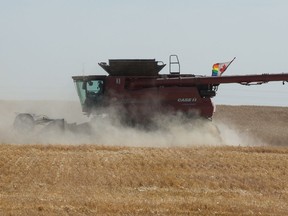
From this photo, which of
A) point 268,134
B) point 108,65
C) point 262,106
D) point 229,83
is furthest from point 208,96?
point 262,106

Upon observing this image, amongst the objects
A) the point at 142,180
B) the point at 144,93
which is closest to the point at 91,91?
the point at 144,93

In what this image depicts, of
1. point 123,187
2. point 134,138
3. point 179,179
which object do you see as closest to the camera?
point 123,187

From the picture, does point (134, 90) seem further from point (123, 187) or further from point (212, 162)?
point (123, 187)

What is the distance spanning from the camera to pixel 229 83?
23438 mm

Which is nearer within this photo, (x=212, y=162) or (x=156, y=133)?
(x=212, y=162)

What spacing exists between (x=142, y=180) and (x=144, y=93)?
30.0 feet

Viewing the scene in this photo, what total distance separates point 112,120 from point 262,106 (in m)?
26.2

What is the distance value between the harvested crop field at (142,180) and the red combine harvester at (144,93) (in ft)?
11.7

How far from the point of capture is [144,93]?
75.4 feet

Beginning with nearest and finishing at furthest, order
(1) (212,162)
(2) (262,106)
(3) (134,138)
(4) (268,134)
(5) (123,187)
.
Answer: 1. (5) (123,187)
2. (1) (212,162)
3. (3) (134,138)
4. (4) (268,134)
5. (2) (262,106)

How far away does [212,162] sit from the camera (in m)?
16.8

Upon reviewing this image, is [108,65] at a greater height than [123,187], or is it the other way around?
[108,65]

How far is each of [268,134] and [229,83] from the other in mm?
8756

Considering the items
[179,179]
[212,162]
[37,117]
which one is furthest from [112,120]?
[179,179]
